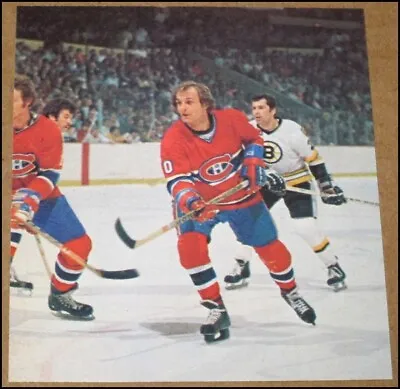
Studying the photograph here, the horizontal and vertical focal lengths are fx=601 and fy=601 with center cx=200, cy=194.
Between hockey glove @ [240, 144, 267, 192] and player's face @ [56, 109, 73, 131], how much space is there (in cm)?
83

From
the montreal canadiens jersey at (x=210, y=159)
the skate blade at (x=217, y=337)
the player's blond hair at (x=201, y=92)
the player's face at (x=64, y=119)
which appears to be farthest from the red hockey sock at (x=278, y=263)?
the player's face at (x=64, y=119)

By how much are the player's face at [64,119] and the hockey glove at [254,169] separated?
828 mm

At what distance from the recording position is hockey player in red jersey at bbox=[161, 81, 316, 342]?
263cm

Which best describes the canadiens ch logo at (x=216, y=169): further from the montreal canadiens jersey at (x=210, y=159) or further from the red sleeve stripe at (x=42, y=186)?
the red sleeve stripe at (x=42, y=186)

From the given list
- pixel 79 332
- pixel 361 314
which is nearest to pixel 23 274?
pixel 79 332

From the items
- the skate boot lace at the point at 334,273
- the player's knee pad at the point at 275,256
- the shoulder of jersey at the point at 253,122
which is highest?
the shoulder of jersey at the point at 253,122

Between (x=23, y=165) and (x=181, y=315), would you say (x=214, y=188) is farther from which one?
(x=23, y=165)

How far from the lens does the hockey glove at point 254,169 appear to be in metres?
2.72

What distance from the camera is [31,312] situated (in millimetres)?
2582

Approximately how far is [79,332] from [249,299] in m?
0.74

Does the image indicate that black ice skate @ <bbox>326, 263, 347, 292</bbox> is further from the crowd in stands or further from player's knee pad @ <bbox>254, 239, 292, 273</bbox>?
the crowd in stands

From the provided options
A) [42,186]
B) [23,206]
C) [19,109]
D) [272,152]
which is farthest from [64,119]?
[272,152]

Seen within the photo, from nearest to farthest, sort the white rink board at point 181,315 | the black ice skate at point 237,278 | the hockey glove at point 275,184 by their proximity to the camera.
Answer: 1. the white rink board at point 181,315
2. the black ice skate at point 237,278
3. the hockey glove at point 275,184

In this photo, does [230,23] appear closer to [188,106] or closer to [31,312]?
[188,106]
